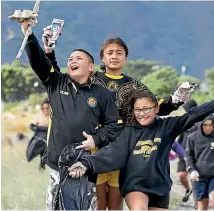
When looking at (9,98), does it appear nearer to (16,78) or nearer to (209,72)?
(16,78)

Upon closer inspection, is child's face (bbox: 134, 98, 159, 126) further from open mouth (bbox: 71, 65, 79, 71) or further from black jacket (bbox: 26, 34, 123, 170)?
open mouth (bbox: 71, 65, 79, 71)

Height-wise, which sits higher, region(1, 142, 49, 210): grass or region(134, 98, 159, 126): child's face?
region(134, 98, 159, 126): child's face

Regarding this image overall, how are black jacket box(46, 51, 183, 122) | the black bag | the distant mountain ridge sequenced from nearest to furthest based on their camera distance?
1. the black bag
2. black jacket box(46, 51, 183, 122)
3. the distant mountain ridge

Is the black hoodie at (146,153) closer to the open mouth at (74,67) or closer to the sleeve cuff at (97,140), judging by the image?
the sleeve cuff at (97,140)

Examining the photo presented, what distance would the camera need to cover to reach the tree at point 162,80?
1291 cm

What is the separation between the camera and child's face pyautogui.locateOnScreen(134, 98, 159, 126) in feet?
14.9

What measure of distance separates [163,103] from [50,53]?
3.08 ft

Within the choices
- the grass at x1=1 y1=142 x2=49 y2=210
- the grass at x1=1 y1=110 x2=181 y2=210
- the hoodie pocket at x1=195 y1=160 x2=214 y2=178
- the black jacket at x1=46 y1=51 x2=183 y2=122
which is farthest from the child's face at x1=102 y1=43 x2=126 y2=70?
the grass at x1=1 y1=142 x2=49 y2=210

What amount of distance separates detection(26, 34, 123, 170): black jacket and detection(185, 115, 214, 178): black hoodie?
3.12m

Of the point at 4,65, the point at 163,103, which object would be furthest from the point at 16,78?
the point at 163,103

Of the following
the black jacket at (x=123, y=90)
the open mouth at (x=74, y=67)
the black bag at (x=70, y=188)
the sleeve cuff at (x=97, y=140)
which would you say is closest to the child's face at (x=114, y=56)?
the black jacket at (x=123, y=90)

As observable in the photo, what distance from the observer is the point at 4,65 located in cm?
1434

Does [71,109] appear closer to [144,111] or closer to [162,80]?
[144,111]

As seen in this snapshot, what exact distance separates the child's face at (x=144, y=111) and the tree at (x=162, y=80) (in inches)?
307
